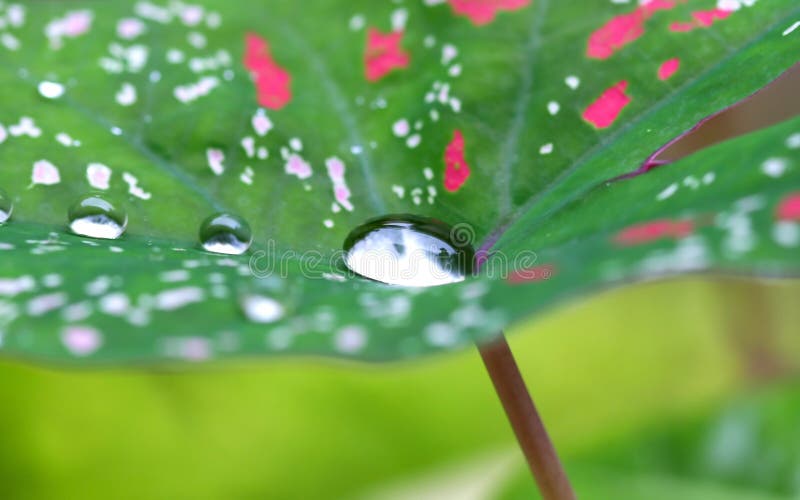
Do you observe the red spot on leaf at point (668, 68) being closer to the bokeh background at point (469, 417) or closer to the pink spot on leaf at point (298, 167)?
the pink spot on leaf at point (298, 167)

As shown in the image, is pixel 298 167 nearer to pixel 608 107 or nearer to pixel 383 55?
pixel 383 55

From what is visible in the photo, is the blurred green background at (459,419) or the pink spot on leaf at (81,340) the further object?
the blurred green background at (459,419)

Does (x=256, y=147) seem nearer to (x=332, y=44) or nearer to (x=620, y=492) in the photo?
(x=332, y=44)

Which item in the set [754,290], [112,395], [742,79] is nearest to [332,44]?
[742,79]

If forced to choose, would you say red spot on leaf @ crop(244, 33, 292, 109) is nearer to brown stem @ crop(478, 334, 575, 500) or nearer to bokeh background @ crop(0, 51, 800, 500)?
brown stem @ crop(478, 334, 575, 500)

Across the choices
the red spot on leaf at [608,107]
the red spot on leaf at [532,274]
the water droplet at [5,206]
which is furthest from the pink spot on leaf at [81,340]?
the red spot on leaf at [608,107]

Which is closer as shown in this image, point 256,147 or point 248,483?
point 256,147

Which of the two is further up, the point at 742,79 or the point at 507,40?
the point at 507,40
